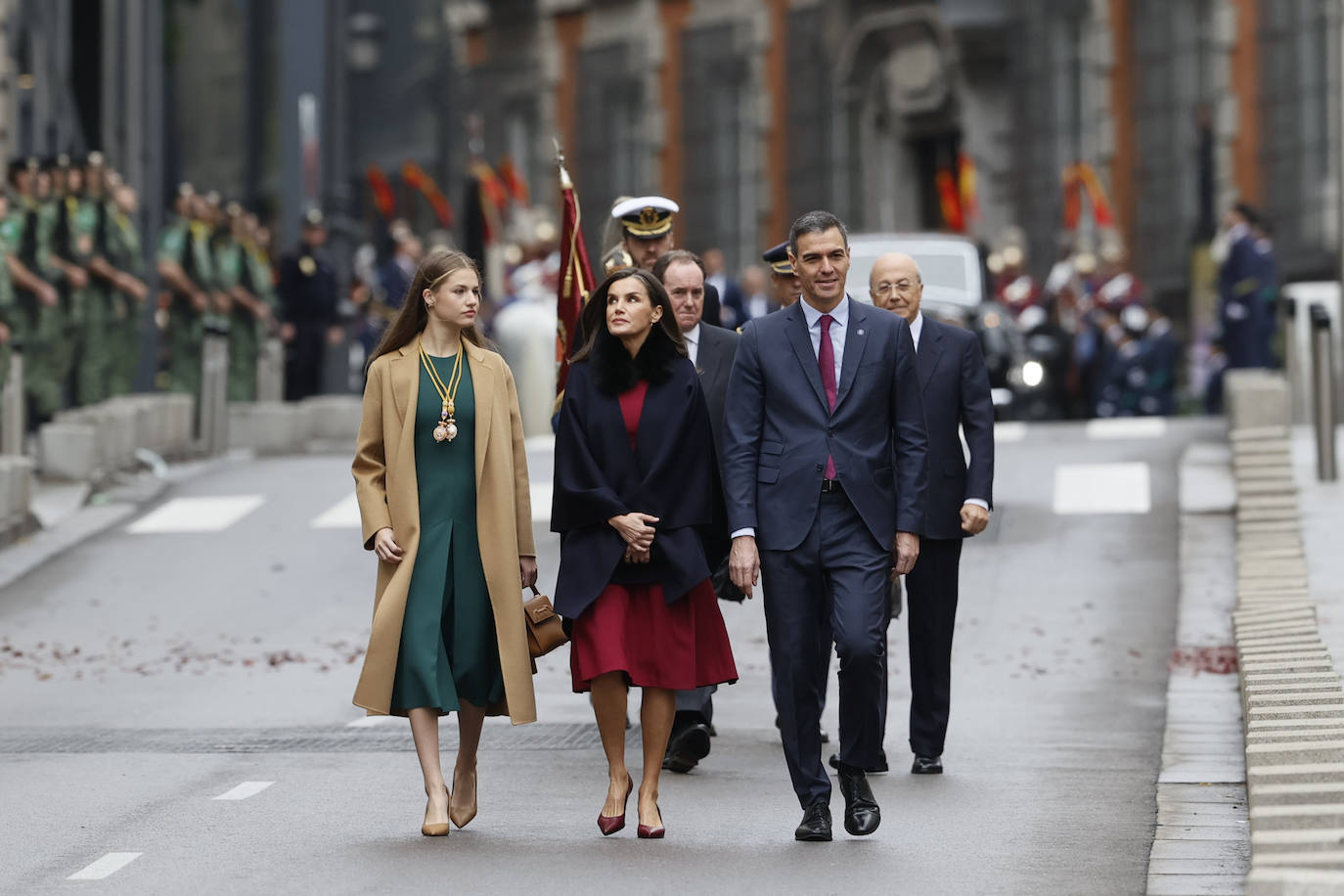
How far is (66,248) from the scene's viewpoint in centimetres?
2056

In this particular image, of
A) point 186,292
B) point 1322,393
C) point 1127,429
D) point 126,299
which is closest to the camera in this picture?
point 1322,393

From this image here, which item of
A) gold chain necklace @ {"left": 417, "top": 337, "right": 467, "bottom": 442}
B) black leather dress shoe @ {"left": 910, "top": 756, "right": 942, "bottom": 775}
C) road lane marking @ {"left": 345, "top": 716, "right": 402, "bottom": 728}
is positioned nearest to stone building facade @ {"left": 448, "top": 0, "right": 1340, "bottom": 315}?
road lane marking @ {"left": 345, "top": 716, "right": 402, "bottom": 728}

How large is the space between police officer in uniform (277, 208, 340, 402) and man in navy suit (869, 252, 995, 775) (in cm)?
1657

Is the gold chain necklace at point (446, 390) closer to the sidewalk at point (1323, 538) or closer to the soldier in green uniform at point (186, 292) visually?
the sidewalk at point (1323, 538)

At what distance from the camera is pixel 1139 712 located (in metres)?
11.2

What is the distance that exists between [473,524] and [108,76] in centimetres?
1983

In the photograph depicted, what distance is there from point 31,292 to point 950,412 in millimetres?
11369

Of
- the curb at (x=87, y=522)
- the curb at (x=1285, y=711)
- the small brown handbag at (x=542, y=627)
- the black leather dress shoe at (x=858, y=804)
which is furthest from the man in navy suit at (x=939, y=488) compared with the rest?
the curb at (x=87, y=522)

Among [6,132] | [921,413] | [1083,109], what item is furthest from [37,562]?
[1083,109]

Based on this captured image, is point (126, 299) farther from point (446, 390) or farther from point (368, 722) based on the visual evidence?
point (446, 390)

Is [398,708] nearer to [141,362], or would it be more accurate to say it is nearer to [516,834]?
[516,834]

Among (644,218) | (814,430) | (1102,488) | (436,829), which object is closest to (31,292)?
(1102,488)

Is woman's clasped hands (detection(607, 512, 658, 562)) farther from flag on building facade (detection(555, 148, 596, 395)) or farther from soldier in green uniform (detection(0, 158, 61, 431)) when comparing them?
soldier in green uniform (detection(0, 158, 61, 431))

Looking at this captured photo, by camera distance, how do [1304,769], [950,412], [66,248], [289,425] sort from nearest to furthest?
[1304,769], [950,412], [66,248], [289,425]
